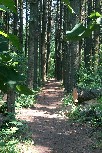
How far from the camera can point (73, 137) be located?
29.9 feet

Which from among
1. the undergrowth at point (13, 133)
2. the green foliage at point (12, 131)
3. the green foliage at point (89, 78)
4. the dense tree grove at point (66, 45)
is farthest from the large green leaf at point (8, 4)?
the green foliage at point (89, 78)

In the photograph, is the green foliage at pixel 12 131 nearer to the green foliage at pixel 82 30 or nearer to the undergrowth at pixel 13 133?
the undergrowth at pixel 13 133

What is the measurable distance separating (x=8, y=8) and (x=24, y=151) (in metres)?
7.30

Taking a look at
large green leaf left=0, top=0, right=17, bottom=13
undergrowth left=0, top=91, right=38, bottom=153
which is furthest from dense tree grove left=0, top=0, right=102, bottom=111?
undergrowth left=0, top=91, right=38, bottom=153

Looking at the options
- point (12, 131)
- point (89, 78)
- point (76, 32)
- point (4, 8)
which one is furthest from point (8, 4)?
point (89, 78)

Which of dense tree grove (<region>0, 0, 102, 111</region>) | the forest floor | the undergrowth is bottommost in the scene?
the forest floor

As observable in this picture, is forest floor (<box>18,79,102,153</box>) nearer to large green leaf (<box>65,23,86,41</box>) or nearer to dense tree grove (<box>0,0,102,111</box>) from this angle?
dense tree grove (<box>0,0,102,111</box>)

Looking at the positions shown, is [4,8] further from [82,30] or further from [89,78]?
[89,78]

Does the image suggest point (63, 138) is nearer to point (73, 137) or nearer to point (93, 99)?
point (73, 137)

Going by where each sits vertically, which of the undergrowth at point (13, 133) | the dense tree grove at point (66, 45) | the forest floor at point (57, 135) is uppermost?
the dense tree grove at point (66, 45)

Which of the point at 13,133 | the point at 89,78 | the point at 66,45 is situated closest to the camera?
the point at 13,133

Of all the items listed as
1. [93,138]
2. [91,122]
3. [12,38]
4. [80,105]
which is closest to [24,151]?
[93,138]

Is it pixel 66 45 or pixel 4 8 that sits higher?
pixel 4 8

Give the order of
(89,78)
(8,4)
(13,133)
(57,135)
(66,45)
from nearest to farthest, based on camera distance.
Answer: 1. (8,4)
2. (13,133)
3. (57,135)
4. (89,78)
5. (66,45)
